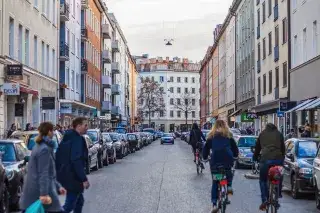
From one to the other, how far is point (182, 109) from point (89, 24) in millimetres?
87203

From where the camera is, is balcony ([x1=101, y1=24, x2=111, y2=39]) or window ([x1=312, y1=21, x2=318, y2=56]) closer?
window ([x1=312, y1=21, x2=318, y2=56])

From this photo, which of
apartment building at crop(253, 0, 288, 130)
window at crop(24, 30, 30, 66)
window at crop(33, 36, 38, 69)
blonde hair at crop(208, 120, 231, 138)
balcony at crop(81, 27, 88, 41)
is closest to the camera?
blonde hair at crop(208, 120, 231, 138)

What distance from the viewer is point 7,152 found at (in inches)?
550

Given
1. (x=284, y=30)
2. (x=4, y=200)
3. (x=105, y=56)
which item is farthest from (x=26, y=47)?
(x=105, y=56)

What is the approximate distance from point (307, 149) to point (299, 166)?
51.6 inches

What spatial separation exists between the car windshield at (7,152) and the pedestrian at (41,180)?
625 centimetres

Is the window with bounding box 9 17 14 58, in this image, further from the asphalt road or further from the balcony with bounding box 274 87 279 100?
the balcony with bounding box 274 87 279 100

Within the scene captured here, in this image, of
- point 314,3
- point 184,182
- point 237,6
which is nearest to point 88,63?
point 237,6

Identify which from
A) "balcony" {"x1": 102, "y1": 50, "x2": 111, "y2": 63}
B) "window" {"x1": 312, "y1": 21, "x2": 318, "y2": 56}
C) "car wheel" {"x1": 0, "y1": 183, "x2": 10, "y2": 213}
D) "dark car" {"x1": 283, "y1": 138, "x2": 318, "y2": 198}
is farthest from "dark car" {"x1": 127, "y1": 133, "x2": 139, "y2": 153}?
"car wheel" {"x1": 0, "y1": 183, "x2": 10, "y2": 213}

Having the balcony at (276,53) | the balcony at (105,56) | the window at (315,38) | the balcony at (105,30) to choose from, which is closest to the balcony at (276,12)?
the balcony at (276,53)

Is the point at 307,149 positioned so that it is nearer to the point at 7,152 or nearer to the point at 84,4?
the point at 7,152

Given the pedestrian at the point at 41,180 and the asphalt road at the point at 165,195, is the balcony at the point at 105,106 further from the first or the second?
the pedestrian at the point at 41,180

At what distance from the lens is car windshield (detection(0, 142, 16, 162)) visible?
13.9 meters

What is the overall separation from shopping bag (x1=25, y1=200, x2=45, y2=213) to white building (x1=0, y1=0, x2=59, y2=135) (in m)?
21.5
